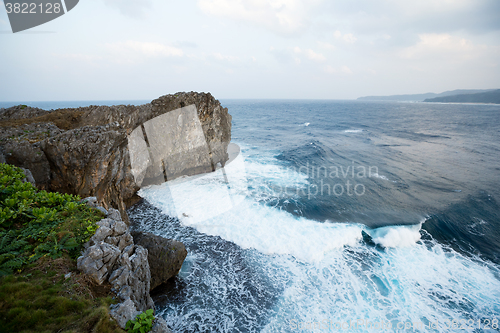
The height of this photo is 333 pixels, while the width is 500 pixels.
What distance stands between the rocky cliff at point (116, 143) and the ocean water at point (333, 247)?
2.83m

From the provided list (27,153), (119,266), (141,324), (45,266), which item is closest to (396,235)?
(141,324)

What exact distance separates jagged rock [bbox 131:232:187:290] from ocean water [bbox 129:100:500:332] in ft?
2.24

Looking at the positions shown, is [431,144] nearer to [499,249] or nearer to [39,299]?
[499,249]

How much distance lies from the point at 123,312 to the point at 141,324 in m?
0.69

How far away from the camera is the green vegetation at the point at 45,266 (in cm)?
532

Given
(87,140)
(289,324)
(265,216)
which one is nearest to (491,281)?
(289,324)

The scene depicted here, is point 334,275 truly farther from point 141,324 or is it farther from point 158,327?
point 141,324

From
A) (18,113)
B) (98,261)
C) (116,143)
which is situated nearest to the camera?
(98,261)

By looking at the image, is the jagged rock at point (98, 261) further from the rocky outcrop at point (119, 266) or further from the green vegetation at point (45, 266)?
the green vegetation at point (45, 266)

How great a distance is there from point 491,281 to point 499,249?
174 inches

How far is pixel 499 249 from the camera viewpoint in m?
15.3

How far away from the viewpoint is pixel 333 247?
50.6 feet

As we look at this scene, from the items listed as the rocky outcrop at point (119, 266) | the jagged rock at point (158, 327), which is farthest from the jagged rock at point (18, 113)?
the jagged rock at point (158, 327)

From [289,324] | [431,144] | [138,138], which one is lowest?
[289,324]
